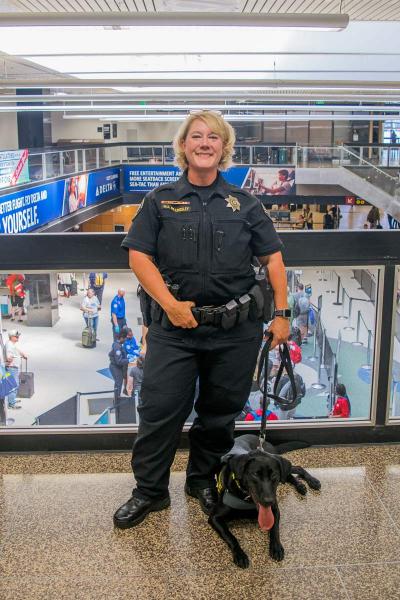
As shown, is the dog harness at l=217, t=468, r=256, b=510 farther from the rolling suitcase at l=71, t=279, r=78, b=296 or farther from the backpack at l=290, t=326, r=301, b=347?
the rolling suitcase at l=71, t=279, r=78, b=296

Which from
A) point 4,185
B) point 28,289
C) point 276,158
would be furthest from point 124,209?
point 28,289

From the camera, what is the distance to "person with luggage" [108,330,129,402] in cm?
272

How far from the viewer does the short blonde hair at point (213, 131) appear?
2.10 m

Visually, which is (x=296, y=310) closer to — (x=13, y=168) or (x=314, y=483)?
(x=314, y=483)

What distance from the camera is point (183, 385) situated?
2.19 m

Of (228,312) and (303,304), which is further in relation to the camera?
(303,304)

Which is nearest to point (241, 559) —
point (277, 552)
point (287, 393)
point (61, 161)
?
point (277, 552)

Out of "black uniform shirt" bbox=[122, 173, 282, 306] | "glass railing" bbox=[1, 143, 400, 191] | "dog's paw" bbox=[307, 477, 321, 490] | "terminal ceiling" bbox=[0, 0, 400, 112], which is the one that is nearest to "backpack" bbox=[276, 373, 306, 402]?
"dog's paw" bbox=[307, 477, 321, 490]

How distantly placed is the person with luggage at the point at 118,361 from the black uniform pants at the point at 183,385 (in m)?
0.49

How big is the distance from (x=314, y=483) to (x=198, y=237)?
1037mm

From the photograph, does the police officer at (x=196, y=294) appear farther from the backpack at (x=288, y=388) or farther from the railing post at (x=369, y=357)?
the railing post at (x=369, y=357)

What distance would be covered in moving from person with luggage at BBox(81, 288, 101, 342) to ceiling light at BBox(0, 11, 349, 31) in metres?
1.64

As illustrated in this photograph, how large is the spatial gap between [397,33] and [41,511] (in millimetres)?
12325

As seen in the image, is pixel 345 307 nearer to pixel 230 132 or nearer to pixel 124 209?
pixel 230 132
